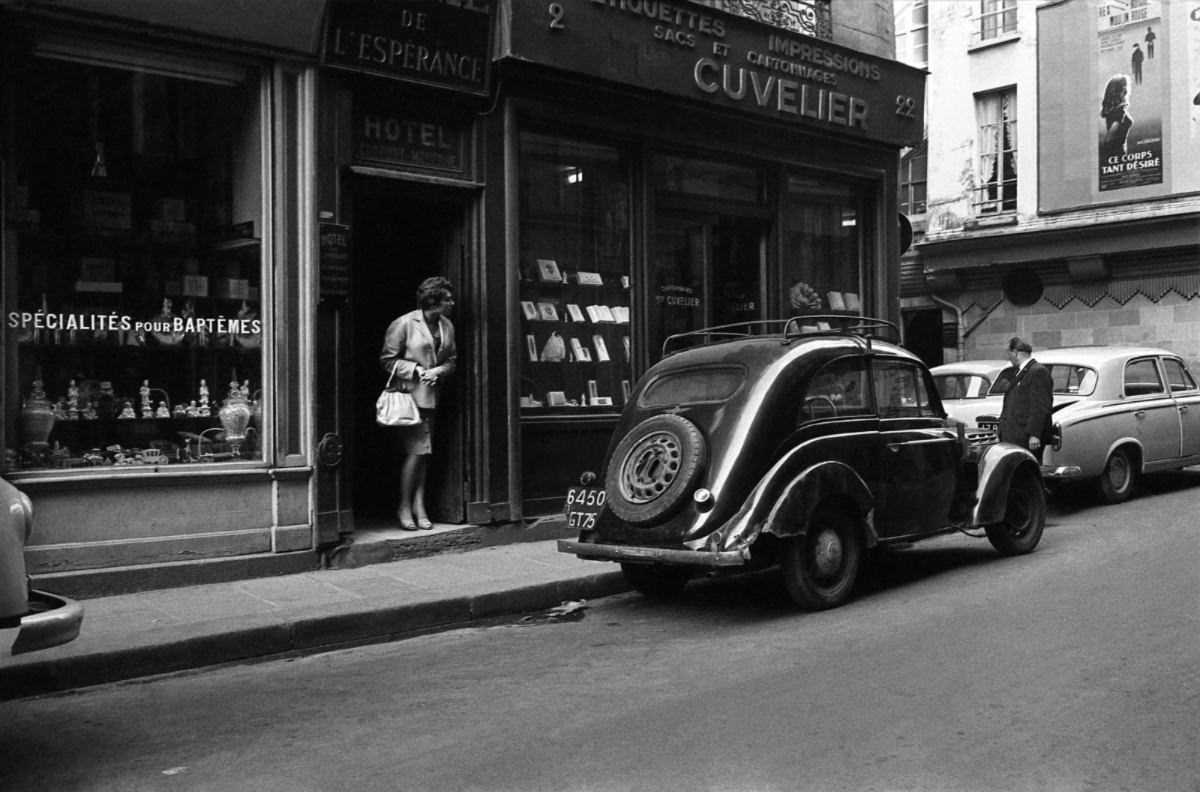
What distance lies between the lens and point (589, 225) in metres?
11.2

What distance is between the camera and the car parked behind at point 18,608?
411cm

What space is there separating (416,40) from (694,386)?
3.91 metres

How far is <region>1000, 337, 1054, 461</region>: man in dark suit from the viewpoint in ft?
35.8

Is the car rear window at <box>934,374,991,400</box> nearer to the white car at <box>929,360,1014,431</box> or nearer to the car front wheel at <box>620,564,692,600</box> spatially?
the white car at <box>929,360,1014,431</box>

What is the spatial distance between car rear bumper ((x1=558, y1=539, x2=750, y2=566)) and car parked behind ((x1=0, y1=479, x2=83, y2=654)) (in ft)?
11.6

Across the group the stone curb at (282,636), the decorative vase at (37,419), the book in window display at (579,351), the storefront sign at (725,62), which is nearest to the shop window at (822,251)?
the storefront sign at (725,62)

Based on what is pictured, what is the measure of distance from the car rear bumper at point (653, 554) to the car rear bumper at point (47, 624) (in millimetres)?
3492

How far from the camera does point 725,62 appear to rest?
11.9 meters

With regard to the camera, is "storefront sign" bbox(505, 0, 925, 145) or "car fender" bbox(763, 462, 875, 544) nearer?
"car fender" bbox(763, 462, 875, 544)

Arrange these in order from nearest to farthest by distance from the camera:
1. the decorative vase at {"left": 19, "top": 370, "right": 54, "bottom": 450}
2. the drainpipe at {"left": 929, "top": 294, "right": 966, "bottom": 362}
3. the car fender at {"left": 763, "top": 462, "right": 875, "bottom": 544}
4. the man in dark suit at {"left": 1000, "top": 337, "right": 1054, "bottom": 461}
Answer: the car fender at {"left": 763, "top": 462, "right": 875, "bottom": 544} → the decorative vase at {"left": 19, "top": 370, "right": 54, "bottom": 450} → the man in dark suit at {"left": 1000, "top": 337, "right": 1054, "bottom": 461} → the drainpipe at {"left": 929, "top": 294, "right": 966, "bottom": 362}

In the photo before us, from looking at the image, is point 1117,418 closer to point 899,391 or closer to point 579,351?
point 899,391

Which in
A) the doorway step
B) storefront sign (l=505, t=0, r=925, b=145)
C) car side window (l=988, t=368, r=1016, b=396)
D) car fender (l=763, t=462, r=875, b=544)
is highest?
storefront sign (l=505, t=0, r=925, b=145)

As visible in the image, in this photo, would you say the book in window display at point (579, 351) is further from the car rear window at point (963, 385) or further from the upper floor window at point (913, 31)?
the upper floor window at point (913, 31)

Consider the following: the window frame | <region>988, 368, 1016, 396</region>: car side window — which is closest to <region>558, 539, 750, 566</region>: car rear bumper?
<region>988, 368, 1016, 396</region>: car side window
